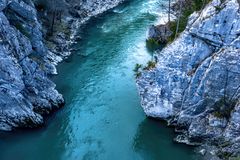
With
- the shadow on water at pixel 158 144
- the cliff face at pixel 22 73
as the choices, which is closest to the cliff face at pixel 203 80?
the shadow on water at pixel 158 144

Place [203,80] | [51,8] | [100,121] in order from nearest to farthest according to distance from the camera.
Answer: [203,80] < [100,121] < [51,8]

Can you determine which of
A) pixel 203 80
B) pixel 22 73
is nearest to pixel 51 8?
pixel 22 73

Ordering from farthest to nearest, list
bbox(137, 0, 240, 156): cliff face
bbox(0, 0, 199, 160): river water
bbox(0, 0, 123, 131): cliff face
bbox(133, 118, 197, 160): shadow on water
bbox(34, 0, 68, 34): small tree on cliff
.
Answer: bbox(34, 0, 68, 34): small tree on cliff
bbox(0, 0, 123, 131): cliff face
bbox(0, 0, 199, 160): river water
bbox(133, 118, 197, 160): shadow on water
bbox(137, 0, 240, 156): cliff face

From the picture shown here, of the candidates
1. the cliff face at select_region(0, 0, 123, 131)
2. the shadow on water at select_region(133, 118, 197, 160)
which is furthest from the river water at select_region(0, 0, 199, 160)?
the cliff face at select_region(0, 0, 123, 131)

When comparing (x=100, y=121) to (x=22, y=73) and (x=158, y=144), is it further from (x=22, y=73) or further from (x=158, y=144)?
(x=22, y=73)

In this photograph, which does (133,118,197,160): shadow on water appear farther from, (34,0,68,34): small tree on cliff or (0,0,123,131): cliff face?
(34,0,68,34): small tree on cliff

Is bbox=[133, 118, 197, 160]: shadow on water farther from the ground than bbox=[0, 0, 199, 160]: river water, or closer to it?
closer to it
